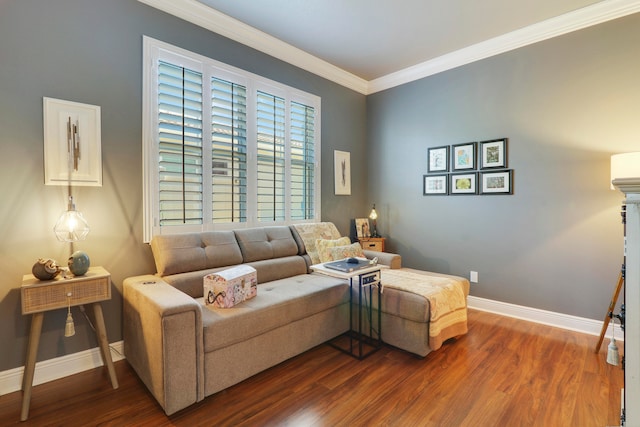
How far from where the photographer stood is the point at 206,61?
281 centimetres

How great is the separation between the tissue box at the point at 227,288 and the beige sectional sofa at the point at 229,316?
0.18 ft

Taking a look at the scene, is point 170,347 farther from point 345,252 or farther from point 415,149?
point 415,149

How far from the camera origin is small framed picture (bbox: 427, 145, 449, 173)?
369 centimetres

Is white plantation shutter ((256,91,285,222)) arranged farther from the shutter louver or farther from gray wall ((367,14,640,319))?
gray wall ((367,14,640,319))

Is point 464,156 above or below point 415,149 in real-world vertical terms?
below

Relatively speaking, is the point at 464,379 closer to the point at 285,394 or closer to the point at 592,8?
the point at 285,394

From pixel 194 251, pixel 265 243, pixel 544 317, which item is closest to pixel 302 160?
pixel 265 243

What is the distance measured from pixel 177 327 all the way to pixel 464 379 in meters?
1.88

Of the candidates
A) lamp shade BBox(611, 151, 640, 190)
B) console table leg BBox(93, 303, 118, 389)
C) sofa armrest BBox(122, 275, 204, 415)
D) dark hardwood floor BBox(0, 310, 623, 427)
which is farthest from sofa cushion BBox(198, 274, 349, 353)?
lamp shade BBox(611, 151, 640, 190)

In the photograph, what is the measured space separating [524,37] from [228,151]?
314 centimetres

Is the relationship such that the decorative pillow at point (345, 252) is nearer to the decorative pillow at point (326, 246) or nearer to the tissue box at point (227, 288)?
the decorative pillow at point (326, 246)

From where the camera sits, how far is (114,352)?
235 centimetres

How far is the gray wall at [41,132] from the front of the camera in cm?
198

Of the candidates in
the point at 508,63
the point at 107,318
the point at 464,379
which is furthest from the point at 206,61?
the point at 464,379
